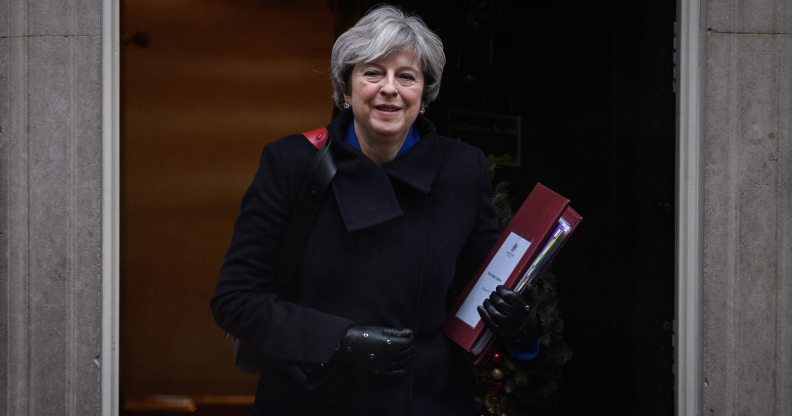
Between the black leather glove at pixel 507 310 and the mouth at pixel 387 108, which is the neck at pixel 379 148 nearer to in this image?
the mouth at pixel 387 108

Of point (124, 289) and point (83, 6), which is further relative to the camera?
point (124, 289)

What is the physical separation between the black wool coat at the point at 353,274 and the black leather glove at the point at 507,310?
204 millimetres

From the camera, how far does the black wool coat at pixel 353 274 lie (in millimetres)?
2334

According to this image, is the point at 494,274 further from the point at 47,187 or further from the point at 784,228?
the point at 47,187

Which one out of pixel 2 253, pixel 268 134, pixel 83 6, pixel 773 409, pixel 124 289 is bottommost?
pixel 773 409

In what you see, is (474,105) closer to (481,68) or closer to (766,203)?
(481,68)

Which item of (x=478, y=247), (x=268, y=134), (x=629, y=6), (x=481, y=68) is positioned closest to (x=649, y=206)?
(x=629, y=6)

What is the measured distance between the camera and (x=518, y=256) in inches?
96.8

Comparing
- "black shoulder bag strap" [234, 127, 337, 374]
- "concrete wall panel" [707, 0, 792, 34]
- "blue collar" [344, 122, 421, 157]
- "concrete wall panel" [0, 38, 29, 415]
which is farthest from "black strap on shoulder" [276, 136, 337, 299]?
"concrete wall panel" [707, 0, 792, 34]

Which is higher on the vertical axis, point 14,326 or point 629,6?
point 629,6

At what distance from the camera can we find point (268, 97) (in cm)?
489

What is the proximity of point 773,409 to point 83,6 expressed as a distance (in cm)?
326

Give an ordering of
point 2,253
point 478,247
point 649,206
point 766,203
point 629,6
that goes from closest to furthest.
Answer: point 478,247, point 2,253, point 766,203, point 649,206, point 629,6

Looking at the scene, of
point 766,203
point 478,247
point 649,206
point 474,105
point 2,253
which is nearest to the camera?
point 478,247
